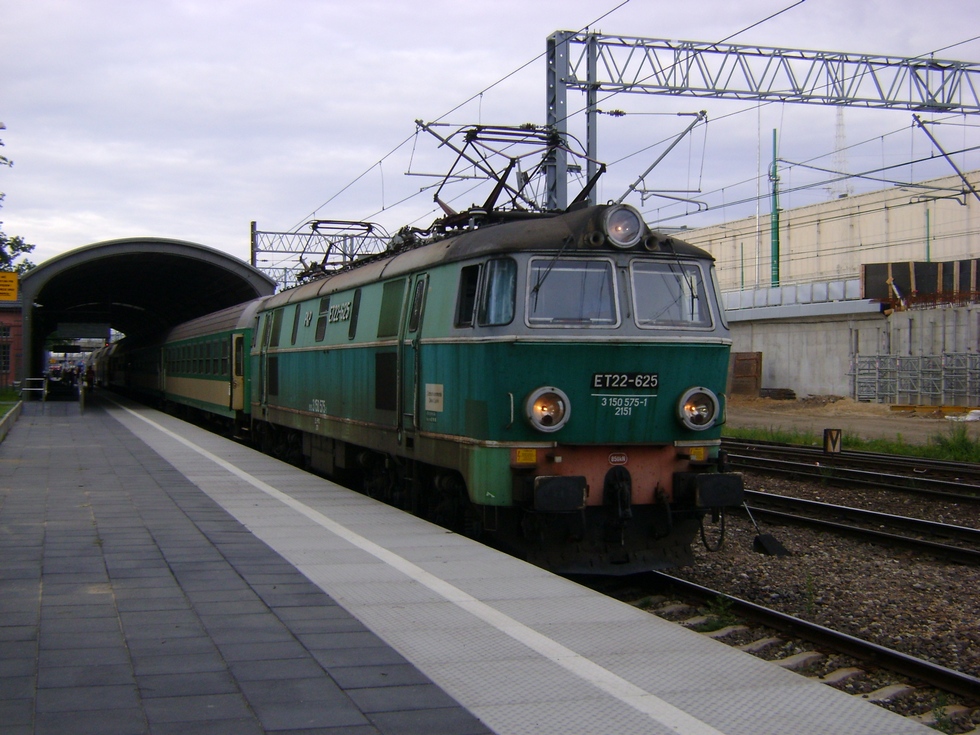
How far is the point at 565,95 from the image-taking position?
2116cm

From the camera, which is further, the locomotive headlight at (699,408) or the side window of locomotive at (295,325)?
the side window of locomotive at (295,325)

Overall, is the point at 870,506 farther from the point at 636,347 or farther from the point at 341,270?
the point at 341,270

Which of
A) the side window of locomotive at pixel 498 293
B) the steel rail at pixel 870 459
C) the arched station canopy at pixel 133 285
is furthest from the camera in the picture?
the arched station canopy at pixel 133 285

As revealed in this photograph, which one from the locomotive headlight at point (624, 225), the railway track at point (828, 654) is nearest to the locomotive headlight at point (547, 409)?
the locomotive headlight at point (624, 225)

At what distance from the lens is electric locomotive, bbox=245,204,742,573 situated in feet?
27.9

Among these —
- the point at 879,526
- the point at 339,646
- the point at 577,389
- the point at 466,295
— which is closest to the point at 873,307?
the point at 879,526

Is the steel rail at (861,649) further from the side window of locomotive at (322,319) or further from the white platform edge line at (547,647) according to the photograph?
the side window of locomotive at (322,319)

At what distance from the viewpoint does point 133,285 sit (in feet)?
138

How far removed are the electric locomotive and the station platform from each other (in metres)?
0.69

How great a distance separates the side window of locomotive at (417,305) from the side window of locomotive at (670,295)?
2211 mm

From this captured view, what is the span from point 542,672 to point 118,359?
176ft

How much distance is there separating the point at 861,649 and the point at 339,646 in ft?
11.4

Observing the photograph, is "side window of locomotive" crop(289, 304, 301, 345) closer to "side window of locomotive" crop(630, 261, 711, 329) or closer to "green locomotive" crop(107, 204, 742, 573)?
"green locomotive" crop(107, 204, 742, 573)

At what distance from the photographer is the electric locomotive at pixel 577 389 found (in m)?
8.49
